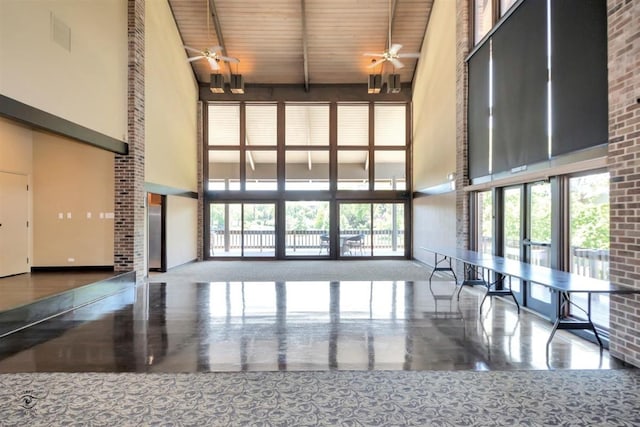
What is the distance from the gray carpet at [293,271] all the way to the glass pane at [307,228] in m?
0.82

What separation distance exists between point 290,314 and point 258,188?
22.0ft

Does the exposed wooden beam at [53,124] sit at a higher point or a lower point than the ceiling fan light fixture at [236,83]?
lower

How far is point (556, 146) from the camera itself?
448 centimetres

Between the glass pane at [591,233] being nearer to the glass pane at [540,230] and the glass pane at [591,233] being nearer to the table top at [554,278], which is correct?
the table top at [554,278]

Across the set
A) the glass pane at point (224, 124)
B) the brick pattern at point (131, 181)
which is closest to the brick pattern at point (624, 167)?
the brick pattern at point (131, 181)

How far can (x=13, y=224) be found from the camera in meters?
6.46

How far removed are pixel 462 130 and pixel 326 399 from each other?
633 centimetres

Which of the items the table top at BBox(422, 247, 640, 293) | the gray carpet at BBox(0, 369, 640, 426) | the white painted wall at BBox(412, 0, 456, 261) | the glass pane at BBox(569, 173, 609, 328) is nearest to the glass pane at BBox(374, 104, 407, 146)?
the white painted wall at BBox(412, 0, 456, 261)

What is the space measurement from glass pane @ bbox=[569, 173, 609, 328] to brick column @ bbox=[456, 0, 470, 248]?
2.75 meters

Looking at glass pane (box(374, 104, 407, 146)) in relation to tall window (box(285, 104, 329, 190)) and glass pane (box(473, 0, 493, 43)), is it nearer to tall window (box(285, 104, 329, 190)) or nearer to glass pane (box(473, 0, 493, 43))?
tall window (box(285, 104, 329, 190))

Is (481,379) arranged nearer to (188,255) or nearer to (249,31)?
(188,255)

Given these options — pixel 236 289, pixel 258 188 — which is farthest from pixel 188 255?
pixel 236 289

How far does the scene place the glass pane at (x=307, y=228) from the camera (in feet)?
36.2

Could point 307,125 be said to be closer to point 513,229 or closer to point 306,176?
point 306,176
